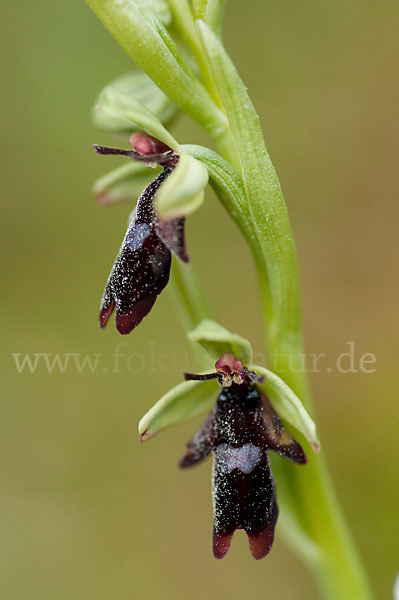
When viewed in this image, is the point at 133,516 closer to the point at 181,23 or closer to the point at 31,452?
the point at 31,452

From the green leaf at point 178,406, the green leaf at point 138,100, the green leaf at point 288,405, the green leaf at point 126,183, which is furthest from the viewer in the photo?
the green leaf at point 126,183

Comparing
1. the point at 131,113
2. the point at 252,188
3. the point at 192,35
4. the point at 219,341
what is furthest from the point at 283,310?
the point at 192,35

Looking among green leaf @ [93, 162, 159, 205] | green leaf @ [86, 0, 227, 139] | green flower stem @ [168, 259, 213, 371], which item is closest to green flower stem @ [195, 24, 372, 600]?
green leaf @ [86, 0, 227, 139]

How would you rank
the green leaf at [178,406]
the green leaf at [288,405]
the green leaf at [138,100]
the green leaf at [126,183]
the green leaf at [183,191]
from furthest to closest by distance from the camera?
the green leaf at [126,183], the green leaf at [138,100], the green leaf at [178,406], the green leaf at [288,405], the green leaf at [183,191]

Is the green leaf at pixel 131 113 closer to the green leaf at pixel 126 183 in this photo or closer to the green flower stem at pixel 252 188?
the green flower stem at pixel 252 188

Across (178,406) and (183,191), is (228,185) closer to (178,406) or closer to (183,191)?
(183,191)

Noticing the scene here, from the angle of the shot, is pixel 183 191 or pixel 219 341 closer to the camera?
pixel 183 191

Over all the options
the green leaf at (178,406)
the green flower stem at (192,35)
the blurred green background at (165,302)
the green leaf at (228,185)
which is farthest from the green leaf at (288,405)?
the blurred green background at (165,302)
